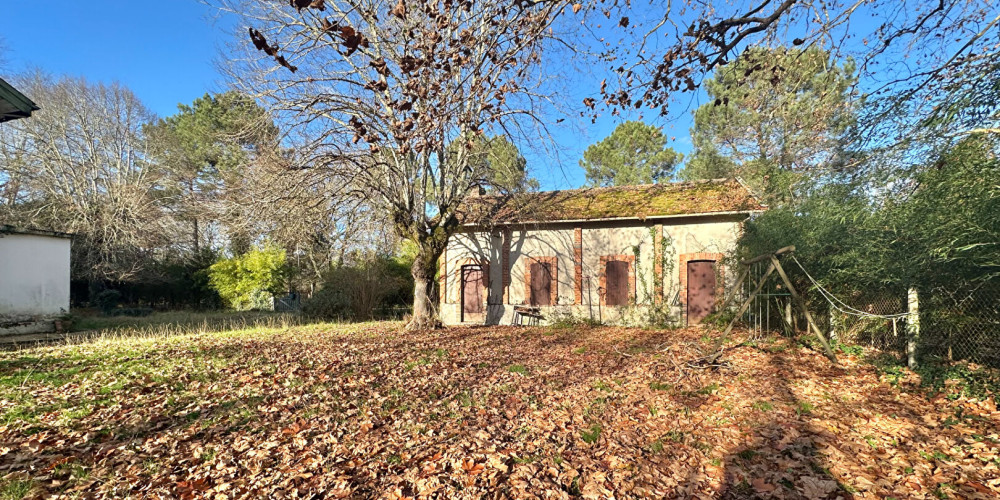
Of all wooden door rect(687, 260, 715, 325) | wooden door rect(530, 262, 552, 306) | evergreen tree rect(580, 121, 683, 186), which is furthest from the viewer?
evergreen tree rect(580, 121, 683, 186)

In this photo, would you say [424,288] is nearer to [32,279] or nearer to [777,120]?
[777,120]

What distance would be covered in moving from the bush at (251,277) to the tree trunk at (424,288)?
11.5 m

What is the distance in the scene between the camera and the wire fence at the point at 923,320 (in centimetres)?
566

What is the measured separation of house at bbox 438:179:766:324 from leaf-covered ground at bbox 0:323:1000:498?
20.6ft

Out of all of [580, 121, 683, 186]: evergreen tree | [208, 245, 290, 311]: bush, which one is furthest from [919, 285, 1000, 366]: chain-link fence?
[208, 245, 290, 311]: bush

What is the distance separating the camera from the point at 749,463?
4.12m

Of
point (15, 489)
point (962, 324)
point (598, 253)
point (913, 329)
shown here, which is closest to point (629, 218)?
point (598, 253)

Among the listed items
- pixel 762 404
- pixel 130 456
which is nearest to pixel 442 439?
pixel 130 456

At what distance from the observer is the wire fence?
5664 millimetres

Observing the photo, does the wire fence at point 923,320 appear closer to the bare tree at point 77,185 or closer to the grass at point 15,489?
the grass at point 15,489

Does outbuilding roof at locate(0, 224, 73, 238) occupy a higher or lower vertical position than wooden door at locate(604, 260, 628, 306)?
higher

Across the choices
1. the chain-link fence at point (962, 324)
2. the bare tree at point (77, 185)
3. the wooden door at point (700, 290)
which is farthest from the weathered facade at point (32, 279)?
the chain-link fence at point (962, 324)

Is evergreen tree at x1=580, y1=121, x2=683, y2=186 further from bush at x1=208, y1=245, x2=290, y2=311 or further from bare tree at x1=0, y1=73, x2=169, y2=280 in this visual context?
bare tree at x1=0, y1=73, x2=169, y2=280

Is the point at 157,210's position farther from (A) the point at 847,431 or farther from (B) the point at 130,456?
(A) the point at 847,431
